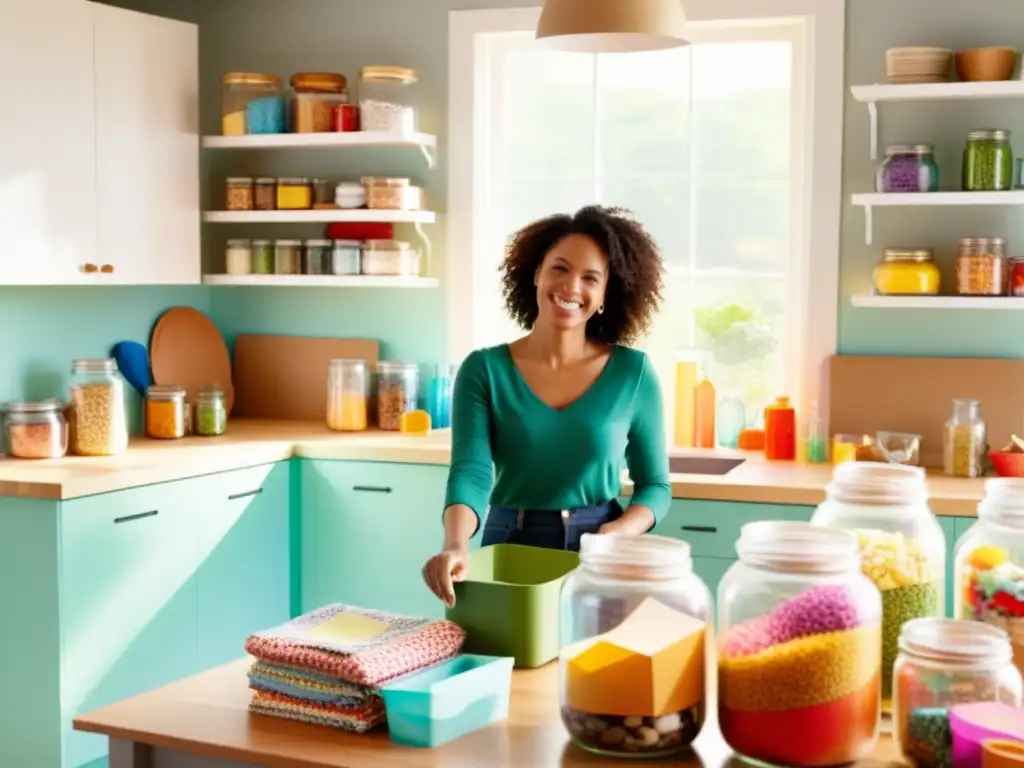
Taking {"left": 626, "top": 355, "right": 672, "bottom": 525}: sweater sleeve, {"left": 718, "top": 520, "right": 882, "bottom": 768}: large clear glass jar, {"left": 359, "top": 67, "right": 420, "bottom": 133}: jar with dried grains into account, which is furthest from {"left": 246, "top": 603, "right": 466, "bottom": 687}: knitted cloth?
{"left": 359, "top": 67, "right": 420, "bottom": 133}: jar with dried grains

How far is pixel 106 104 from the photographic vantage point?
14.6 feet

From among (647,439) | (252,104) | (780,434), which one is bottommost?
(780,434)

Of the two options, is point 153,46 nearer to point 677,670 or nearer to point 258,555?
point 258,555

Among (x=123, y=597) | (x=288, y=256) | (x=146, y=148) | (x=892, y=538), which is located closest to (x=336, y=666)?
(x=892, y=538)

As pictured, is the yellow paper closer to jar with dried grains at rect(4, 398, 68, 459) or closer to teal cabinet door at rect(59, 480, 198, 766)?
teal cabinet door at rect(59, 480, 198, 766)

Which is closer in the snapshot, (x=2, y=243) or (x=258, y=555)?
(x=2, y=243)

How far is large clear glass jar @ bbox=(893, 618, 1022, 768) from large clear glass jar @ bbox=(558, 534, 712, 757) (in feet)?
0.87

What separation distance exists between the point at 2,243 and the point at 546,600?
2466 mm

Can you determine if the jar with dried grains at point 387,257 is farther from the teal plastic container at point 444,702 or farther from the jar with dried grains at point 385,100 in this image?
the teal plastic container at point 444,702

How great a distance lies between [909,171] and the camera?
422 cm

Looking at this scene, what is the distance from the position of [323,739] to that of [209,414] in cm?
293

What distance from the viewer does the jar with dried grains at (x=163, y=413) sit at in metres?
4.75

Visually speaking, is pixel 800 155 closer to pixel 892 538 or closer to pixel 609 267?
pixel 609 267

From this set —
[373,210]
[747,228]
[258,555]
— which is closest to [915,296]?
[747,228]
